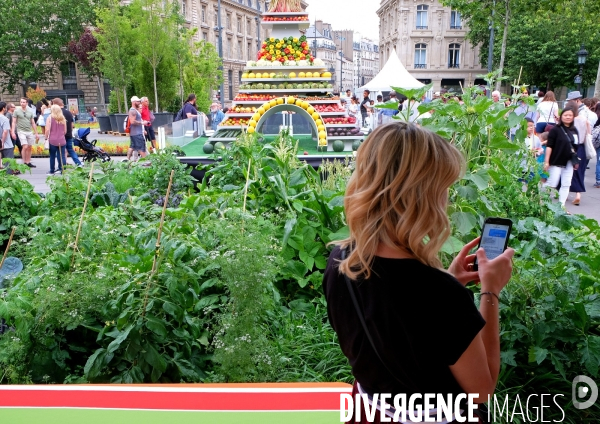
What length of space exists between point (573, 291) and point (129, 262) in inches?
90.2

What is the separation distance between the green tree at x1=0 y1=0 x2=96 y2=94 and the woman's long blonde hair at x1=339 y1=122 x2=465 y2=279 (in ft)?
150

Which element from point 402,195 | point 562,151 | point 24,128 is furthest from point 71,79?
point 402,195

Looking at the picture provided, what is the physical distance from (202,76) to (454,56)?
35844 mm

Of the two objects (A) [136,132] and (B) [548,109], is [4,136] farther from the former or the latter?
(B) [548,109]

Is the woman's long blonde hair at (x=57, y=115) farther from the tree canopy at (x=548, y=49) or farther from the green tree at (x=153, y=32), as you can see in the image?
the tree canopy at (x=548, y=49)

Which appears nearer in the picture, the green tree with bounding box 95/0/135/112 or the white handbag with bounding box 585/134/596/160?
the white handbag with bounding box 585/134/596/160

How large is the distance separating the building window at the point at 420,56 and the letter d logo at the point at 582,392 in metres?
59.2

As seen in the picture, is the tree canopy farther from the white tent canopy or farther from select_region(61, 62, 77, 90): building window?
select_region(61, 62, 77, 90): building window

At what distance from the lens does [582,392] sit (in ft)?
8.91

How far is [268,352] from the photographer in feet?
9.43

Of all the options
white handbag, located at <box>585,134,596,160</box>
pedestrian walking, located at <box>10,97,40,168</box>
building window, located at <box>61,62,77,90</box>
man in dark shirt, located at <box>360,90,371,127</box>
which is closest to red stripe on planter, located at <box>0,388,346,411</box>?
white handbag, located at <box>585,134,596,160</box>

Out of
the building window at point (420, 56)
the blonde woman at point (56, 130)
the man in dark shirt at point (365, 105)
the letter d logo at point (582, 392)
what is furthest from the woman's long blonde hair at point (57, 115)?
the building window at point (420, 56)

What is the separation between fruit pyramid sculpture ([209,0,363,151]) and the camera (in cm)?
1359

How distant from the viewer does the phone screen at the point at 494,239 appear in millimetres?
1795
